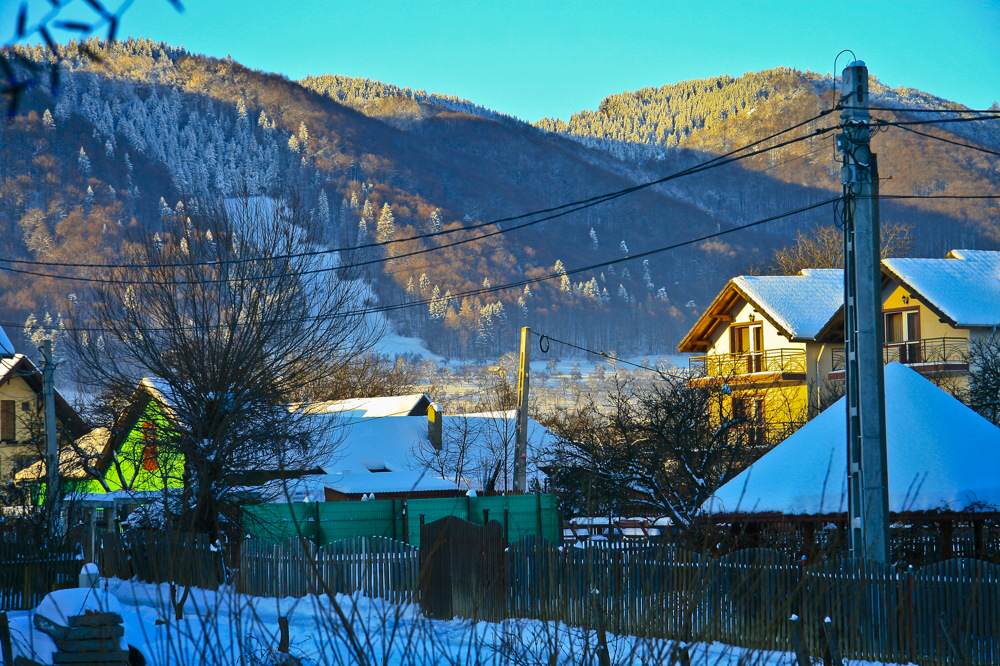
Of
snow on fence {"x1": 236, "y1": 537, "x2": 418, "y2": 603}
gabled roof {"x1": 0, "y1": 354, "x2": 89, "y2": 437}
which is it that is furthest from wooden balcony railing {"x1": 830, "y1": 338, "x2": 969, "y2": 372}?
gabled roof {"x1": 0, "y1": 354, "x2": 89, "y2": 437}

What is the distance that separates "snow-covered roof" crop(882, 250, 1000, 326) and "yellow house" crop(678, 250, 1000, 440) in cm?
4

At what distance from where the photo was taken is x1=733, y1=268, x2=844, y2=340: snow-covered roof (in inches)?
1992

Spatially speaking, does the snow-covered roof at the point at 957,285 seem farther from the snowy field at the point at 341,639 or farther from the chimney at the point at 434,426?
the snowy field at the point at 341,639

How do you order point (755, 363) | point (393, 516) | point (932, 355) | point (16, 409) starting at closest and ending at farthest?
point (393, 516) → point (932, 355) → point (755, 363) → point (16, 409)

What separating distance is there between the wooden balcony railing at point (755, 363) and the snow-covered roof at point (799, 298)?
140cm

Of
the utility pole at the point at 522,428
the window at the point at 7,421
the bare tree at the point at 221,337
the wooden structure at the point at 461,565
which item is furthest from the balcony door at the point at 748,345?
the wooden structure at the point at 461,565

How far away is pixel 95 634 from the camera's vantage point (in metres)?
11.3

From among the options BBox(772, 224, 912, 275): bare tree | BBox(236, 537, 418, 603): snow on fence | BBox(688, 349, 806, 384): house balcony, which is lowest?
BBox(236, 537, 418, 603): snow on fence

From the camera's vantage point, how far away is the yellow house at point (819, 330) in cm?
4491

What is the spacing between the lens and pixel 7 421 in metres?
55.2

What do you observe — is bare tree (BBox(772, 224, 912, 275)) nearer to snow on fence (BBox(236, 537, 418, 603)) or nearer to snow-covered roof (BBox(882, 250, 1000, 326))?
snow-covered roof (BBox(882, 250, 1000, 326))

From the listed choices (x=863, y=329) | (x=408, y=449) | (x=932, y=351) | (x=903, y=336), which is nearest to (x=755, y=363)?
(x=903, y=336)

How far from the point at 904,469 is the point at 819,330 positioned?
32.1 meters

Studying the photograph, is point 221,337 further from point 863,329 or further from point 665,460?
point 863,329
